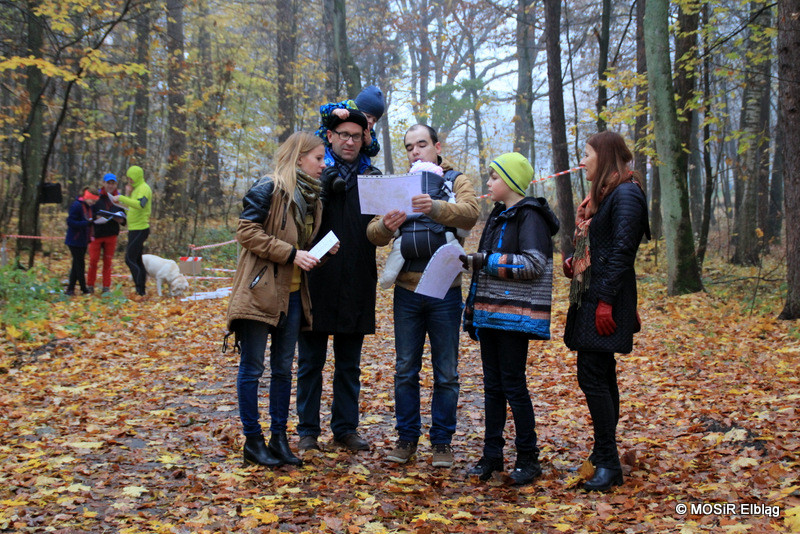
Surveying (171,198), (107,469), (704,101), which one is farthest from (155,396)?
(171,198)

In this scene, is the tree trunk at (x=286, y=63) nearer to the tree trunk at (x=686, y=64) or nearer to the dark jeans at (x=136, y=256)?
the dark jeans at (x=136, y=256)

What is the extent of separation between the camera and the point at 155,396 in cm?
627

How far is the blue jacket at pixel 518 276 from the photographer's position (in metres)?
3.94

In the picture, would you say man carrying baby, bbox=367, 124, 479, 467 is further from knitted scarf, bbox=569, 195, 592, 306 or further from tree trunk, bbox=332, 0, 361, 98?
tree trunk, bbox=332, 0, 361, 98

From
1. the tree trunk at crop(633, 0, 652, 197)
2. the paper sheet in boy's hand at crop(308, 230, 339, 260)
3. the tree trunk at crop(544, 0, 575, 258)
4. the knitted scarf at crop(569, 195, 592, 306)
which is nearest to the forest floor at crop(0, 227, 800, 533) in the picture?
the knitted scarf at crop(569, 195, 592, 306)

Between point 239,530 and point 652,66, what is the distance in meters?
10.0

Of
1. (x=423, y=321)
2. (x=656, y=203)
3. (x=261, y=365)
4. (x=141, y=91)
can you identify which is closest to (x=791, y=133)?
(x=423, y=321)

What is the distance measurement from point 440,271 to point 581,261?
33.9 inches

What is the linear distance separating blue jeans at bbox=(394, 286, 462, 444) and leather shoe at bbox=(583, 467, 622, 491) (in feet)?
3.11

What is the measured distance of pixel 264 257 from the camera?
13.5 feet

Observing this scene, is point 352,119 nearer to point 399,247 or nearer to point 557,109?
point 399,247

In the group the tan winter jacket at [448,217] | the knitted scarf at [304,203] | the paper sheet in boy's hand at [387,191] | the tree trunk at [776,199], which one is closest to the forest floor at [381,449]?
the tan winter jacket at [448,217]

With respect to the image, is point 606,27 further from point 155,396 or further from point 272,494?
point 272,494

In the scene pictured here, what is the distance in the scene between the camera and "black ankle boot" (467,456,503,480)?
4.12 m
